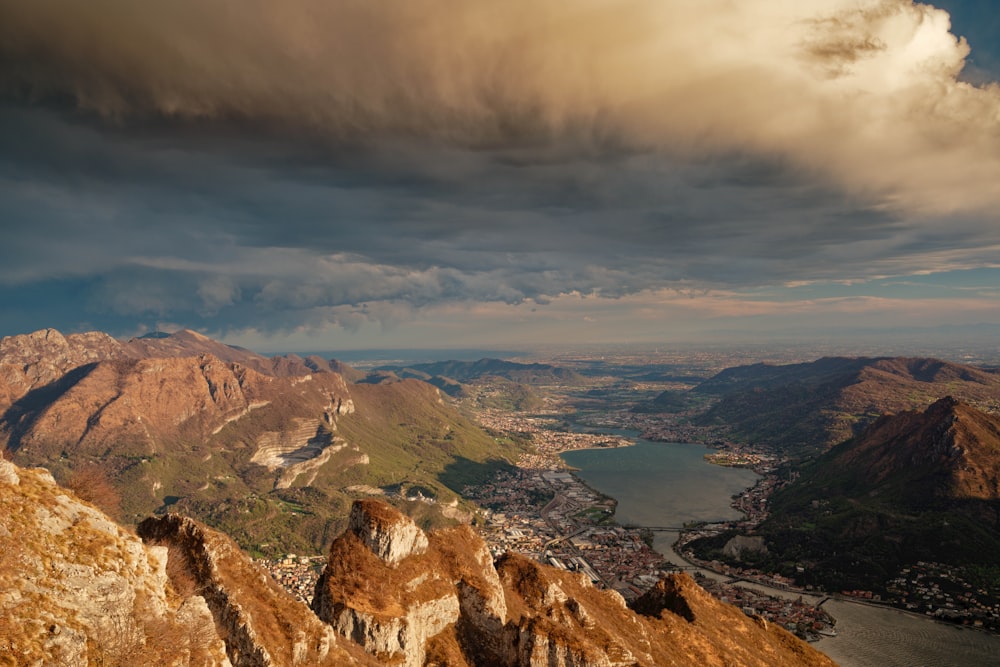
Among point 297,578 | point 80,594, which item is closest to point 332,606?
point 80,594

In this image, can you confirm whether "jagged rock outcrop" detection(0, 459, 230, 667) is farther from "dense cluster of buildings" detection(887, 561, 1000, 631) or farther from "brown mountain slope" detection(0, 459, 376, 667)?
"dense cluster of buildings" detection(887, 561, 1000, 631)

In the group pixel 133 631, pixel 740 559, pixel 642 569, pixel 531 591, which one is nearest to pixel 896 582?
pixel 740 559

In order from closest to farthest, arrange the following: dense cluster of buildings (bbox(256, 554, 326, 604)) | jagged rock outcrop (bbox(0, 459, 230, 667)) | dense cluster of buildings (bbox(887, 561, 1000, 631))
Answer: jagged rock outcrop (bbox(0, 459, 230, 667)), dense cluster of buildings (bbox(887, 561, 1000, 631)), dense cluster of buildings (bbox(256, 554, 326, 604))

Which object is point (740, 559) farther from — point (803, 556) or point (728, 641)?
point (728, 641)

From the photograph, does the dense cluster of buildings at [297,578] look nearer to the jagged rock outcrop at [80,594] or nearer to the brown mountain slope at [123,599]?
the brown mountain slope at [123,599]

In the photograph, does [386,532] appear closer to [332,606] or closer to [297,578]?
[332,606]

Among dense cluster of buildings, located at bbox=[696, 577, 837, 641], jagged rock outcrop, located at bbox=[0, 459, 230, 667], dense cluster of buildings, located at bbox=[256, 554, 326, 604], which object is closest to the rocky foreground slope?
jagged rock outcrop, located at bbox=[0, 459, 230, 667]

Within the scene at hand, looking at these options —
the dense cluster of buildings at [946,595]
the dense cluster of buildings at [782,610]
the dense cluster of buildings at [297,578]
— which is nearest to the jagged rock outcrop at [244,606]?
the dense cluster of buildings at [297,578]
